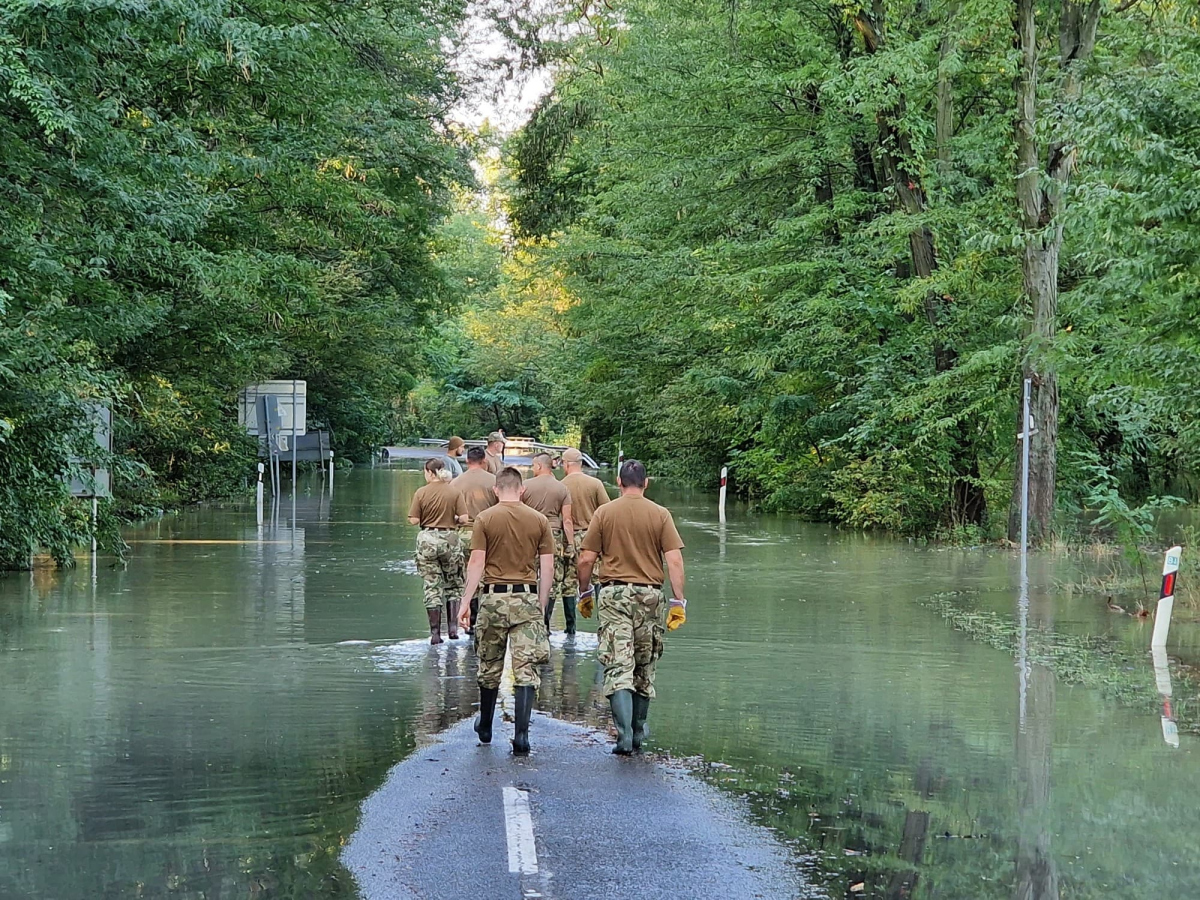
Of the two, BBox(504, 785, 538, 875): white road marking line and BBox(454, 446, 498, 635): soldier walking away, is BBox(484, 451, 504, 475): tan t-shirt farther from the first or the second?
BBox(504, 785, 538, 875): white road marking line

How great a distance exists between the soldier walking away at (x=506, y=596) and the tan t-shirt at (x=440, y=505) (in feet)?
15.9

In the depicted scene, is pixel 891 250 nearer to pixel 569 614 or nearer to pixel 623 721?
pixel 569 614

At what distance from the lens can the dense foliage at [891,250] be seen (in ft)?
64.0

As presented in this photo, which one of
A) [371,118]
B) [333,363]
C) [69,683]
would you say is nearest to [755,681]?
[69,683]

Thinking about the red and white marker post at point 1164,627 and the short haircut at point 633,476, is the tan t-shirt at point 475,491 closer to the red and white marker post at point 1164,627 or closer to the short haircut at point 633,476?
the short haircut at point 633,476

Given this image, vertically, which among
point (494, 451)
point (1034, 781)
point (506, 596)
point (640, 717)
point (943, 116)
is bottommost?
point (1034, 781)

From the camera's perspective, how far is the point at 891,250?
1148 inches

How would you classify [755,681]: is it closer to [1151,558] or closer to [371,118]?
[1151,558]

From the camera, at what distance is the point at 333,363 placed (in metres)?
53.4

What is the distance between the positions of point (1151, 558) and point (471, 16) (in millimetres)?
19576

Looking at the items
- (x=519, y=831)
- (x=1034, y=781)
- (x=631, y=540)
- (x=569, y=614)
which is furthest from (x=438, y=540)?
(x=519, y=831)

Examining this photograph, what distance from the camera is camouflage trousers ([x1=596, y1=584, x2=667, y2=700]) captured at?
9664 millimetres

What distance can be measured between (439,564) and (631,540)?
518cm

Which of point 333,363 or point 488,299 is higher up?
point 488,299
